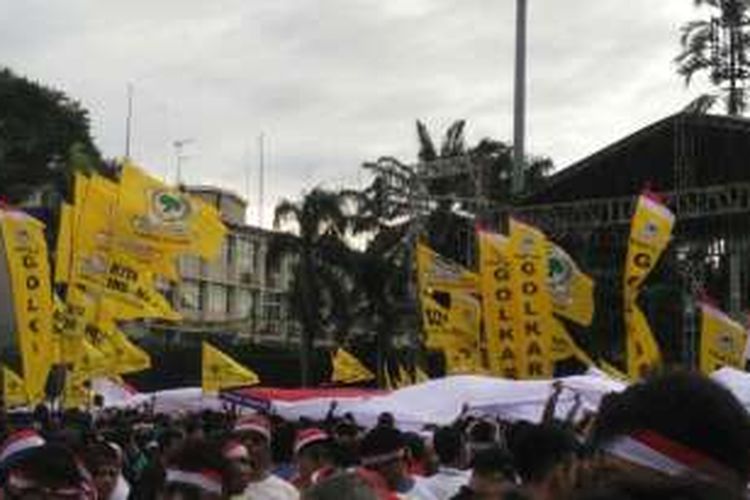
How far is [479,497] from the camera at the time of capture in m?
6.28

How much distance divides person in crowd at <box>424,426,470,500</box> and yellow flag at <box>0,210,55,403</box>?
8257 mm

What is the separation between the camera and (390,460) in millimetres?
7547

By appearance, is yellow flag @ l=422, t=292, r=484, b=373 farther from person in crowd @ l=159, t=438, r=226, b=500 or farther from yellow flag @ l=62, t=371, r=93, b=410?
person in crowd @ l=159, t=438, r=226, b=500

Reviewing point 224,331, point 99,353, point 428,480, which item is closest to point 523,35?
point 99,353

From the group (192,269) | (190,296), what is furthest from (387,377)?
(190,296)

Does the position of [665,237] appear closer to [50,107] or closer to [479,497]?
[479,497]

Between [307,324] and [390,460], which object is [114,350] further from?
[307,324]

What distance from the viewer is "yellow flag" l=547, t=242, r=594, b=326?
22031 mm

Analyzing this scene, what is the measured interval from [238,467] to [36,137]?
205 feet

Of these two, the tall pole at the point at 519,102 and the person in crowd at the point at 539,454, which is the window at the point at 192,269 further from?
the person in crowd at the point at 539,454

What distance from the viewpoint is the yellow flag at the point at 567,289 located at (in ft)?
72.3

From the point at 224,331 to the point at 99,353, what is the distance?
57.5 meters

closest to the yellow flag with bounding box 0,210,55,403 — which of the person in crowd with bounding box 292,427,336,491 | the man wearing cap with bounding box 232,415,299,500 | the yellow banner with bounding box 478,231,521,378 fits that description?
the yellow banner with bounding box 478,231,521,378

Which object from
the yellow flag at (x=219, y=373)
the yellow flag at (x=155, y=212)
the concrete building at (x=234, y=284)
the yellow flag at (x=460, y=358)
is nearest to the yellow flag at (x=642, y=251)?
the yellow flag at (x=460, y=358)
